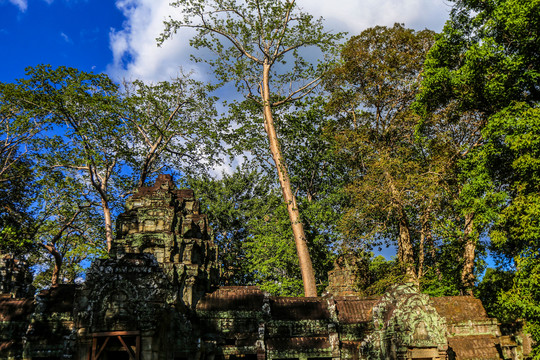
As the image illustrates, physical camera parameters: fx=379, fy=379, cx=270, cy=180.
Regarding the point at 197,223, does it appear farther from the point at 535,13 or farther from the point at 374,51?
the point at 535,13

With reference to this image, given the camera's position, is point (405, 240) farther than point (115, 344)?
Yes

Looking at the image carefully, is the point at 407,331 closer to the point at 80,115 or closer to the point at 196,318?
the point at 196,318

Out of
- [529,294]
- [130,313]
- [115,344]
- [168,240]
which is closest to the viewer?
[130,313]

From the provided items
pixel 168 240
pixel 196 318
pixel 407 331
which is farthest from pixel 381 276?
pixel 168 240

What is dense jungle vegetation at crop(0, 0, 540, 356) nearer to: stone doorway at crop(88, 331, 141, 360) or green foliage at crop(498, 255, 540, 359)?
green foliage at crop(498, 255, 540, 359)

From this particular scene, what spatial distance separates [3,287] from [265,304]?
44.5ft

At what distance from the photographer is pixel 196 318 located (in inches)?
533

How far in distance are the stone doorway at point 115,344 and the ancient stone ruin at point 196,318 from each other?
28 mm

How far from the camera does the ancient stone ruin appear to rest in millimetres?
9055

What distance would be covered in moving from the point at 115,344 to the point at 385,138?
684 inches

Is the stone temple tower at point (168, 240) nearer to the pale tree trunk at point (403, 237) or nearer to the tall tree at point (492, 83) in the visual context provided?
the pale tree trunk at point (403, 237)

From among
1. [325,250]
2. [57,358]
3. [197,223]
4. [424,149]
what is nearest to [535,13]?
[424,149]

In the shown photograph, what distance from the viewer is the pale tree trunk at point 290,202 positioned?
1788 cm

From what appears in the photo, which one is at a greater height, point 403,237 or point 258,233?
point 258,233
